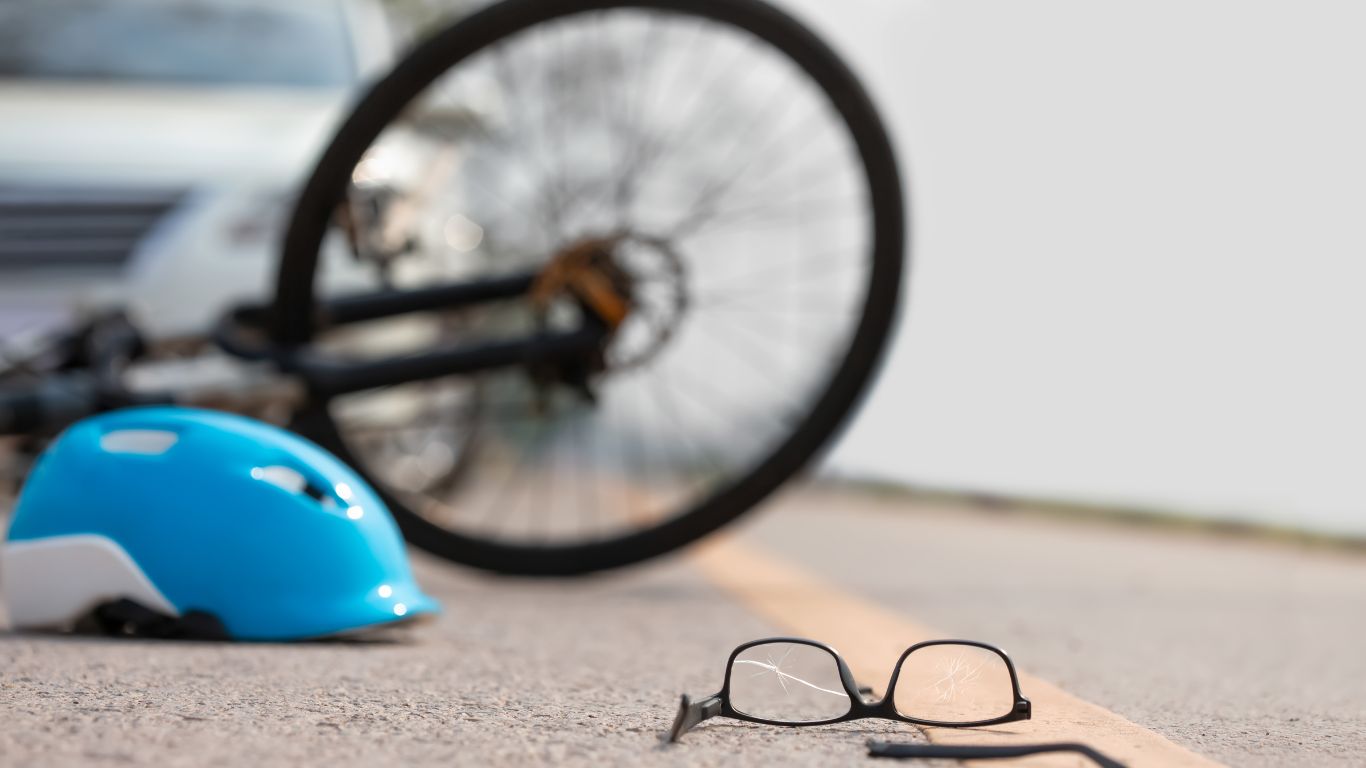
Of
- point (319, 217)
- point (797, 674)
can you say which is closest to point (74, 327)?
point (319, 217)

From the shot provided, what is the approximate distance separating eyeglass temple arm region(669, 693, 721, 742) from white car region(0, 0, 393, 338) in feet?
7.04

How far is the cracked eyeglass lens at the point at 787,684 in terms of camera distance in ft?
6.56

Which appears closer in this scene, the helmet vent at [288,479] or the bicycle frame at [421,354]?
the helmet vent at [288,479]

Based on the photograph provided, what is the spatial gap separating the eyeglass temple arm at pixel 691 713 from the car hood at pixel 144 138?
2.64 m

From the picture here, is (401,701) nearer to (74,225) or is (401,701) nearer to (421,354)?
(421,354)

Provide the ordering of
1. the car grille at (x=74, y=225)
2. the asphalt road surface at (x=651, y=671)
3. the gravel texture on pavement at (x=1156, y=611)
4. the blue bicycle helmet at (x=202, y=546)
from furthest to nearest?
the car grille at (x=74, y=225)
the blue bicycle helmet at (x=202, y=546)
the gravel texture on pavement at (x=1156, y=611)
the asphalt road surface at (x=651, y=671)

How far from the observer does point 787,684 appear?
82.7 inches

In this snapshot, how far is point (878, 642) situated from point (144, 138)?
8.32ft

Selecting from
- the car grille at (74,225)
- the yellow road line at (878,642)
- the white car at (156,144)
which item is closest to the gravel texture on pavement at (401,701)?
the yellow road line at (878,642)

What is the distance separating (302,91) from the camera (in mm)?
4914

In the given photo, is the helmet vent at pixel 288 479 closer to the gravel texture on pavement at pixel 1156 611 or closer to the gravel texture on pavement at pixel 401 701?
the gravel texture on pavement at pixel 401 701

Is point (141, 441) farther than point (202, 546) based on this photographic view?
Yes

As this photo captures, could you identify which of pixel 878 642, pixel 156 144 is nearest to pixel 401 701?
pixel 878 642

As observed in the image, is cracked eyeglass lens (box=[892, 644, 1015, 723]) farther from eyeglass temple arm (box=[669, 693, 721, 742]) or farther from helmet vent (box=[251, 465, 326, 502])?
helmet vent (box=[251, 465, 326, 502])
